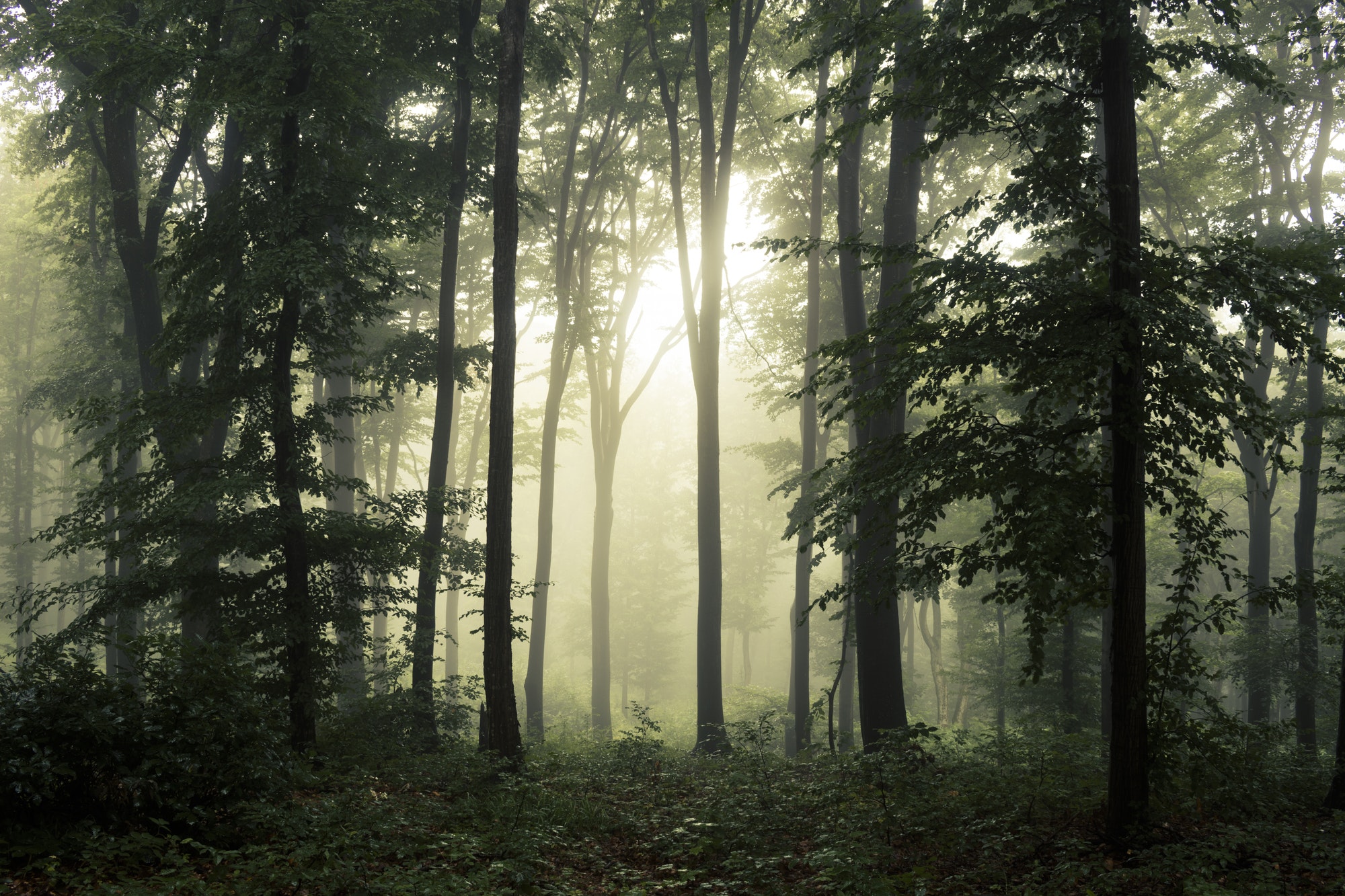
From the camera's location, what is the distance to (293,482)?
8.95 m

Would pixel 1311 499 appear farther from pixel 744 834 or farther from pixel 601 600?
pixel 601 600

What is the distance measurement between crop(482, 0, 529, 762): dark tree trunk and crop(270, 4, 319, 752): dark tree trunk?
198 centimetres

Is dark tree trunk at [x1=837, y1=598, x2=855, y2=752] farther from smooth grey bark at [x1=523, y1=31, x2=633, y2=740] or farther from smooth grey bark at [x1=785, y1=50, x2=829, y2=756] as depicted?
smooth grey bark at [x1=523, y1=31, x2=633, y2=740]

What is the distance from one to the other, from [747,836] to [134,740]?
509 centimetres

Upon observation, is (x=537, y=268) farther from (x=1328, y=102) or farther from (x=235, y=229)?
(x=1328, y=102)

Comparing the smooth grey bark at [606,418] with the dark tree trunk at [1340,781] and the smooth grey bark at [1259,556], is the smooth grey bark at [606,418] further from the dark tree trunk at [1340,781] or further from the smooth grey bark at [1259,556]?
the dark tree trunk at [1340,781]

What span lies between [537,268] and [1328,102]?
20412mm

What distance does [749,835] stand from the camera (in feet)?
23.1

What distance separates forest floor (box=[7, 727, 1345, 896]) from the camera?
510cm

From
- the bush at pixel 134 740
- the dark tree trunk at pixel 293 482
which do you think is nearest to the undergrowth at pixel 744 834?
the bush at pixel 134 740

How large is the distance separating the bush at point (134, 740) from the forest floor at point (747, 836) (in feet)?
0.83

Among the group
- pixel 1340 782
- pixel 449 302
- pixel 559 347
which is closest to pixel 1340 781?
pixel 1340 782

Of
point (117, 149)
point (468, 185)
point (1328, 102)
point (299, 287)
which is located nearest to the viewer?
point (299, 287)

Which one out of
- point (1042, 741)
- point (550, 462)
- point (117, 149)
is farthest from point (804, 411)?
point (117, 149)
